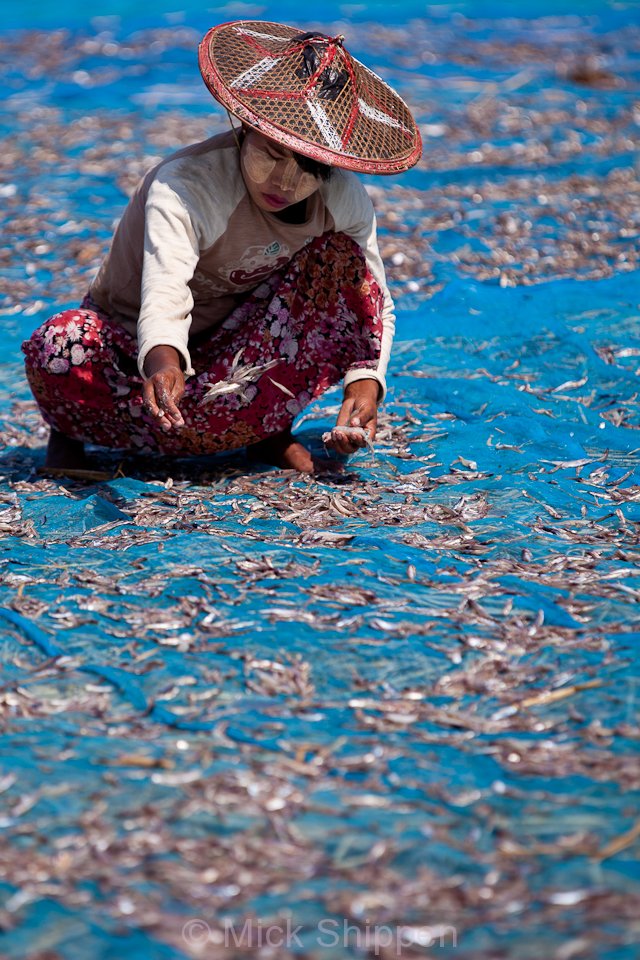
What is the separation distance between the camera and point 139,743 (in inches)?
78.7

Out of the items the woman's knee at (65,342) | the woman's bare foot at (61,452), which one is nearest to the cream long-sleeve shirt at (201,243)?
the woman's knee at (65,342)

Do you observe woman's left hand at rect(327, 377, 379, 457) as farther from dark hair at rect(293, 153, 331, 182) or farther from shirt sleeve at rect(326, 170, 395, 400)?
dark hair at rect(293, 153, 331, 182)

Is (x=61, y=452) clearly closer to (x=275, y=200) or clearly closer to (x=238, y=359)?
(x=238, y=359)

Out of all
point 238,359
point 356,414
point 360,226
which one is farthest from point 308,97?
point 356,414

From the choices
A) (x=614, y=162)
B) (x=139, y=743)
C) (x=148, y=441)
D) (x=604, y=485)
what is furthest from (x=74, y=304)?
(x=614, y=162)

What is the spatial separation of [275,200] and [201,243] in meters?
0.22

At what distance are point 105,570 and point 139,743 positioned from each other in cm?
69

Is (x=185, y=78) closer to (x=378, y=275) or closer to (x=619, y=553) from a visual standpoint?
(x=378, y=275)

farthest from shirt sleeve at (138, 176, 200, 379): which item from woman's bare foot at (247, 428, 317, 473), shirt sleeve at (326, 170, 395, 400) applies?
woman's bare foot at (247, 428, 317, 473)

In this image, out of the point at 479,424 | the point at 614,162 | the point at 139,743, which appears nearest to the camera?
the point at 139,743

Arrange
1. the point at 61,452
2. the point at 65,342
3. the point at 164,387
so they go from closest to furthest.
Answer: the point at 164,387
the point at 65,342
the point at 61,452

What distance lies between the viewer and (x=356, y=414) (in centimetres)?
295

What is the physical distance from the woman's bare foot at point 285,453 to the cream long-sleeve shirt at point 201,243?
0.29 meters

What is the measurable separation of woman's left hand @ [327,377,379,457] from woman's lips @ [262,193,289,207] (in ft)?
1.79
